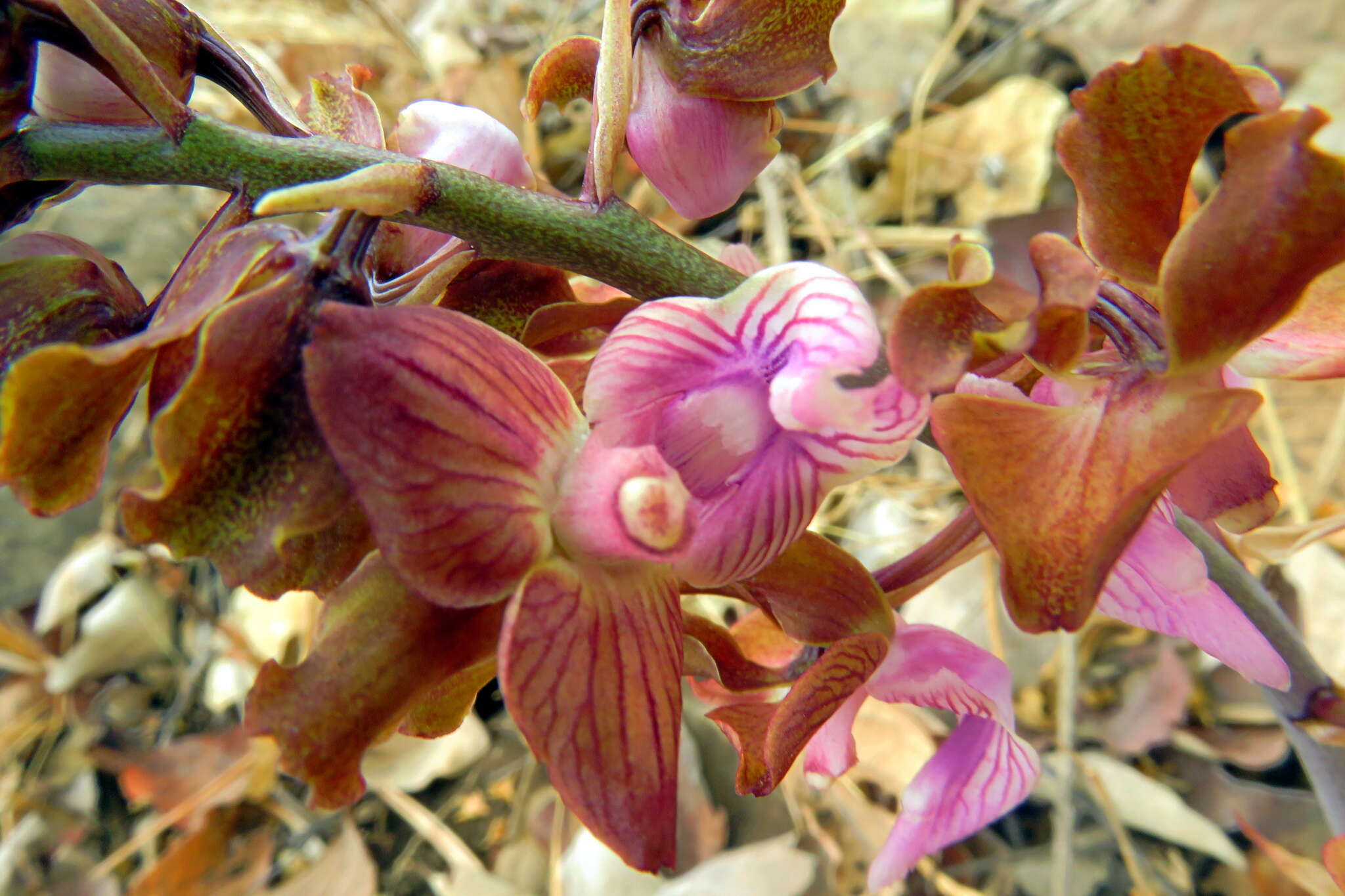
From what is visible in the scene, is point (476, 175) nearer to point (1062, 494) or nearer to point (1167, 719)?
point (1062, 494)

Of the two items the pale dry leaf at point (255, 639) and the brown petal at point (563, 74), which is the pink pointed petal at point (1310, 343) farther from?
the pale dry leaf at point (255, 639)

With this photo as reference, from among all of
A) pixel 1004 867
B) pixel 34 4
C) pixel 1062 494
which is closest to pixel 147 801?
pixel 1004 867

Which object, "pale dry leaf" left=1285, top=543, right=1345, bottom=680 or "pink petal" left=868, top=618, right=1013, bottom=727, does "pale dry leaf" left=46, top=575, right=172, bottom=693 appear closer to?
"pink petal" left=868, top=618, right=1013, bottom=727

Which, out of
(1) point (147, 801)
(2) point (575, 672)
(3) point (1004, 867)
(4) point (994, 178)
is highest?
(2) point (575, 672)

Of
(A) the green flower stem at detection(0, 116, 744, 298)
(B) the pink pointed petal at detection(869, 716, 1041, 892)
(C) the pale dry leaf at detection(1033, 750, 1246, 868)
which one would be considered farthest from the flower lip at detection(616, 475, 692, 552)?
(C) the pale dry leaf at detection(1033, 750, 1246, 868)

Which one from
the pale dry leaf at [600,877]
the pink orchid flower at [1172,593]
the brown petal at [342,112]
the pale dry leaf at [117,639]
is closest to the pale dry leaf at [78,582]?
the pale dry leaf at [117,639]

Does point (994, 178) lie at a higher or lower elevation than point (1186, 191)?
lower
